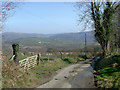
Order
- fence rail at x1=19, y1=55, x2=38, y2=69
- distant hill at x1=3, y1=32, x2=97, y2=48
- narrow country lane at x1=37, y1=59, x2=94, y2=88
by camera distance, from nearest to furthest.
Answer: narrow country lane at x1=37, y1=59, x2=94, y2=88, fence rail at x1=19, y1=55, x2=38, y2=69, distant hill at x1=3, y1=32, x2=97, y2=48

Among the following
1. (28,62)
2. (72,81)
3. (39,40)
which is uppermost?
(28,62)

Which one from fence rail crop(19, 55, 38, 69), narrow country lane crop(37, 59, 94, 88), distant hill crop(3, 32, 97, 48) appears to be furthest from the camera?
distant hill crop(3, 32, 97, 48)

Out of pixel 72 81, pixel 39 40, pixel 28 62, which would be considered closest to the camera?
pixel 72 81

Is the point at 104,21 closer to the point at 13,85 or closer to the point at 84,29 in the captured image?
the point at 84,29

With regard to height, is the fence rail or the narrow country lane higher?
the fence rail

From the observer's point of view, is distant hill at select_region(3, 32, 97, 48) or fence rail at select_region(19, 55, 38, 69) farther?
distant hill at select_region(3, 32, 97, 48)

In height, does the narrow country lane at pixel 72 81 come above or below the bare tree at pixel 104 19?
below

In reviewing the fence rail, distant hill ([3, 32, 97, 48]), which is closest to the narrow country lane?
the fence rail

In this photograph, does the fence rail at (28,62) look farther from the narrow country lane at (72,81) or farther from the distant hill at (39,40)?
the narrow country lane at (72,81)

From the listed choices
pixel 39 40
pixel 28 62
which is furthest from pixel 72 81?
pixel 39 40

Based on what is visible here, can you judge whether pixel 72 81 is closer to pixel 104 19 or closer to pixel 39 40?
pixel 104 19

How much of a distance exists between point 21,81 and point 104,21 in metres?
18.1

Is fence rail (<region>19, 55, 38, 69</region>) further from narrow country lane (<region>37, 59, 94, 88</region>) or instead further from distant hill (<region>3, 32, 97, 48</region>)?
narrow country lane (<region>37, 59, 94, 88</region>)

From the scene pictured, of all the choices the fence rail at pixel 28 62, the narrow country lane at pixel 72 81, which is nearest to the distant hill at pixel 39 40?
the fence rail at pixel 28 62
